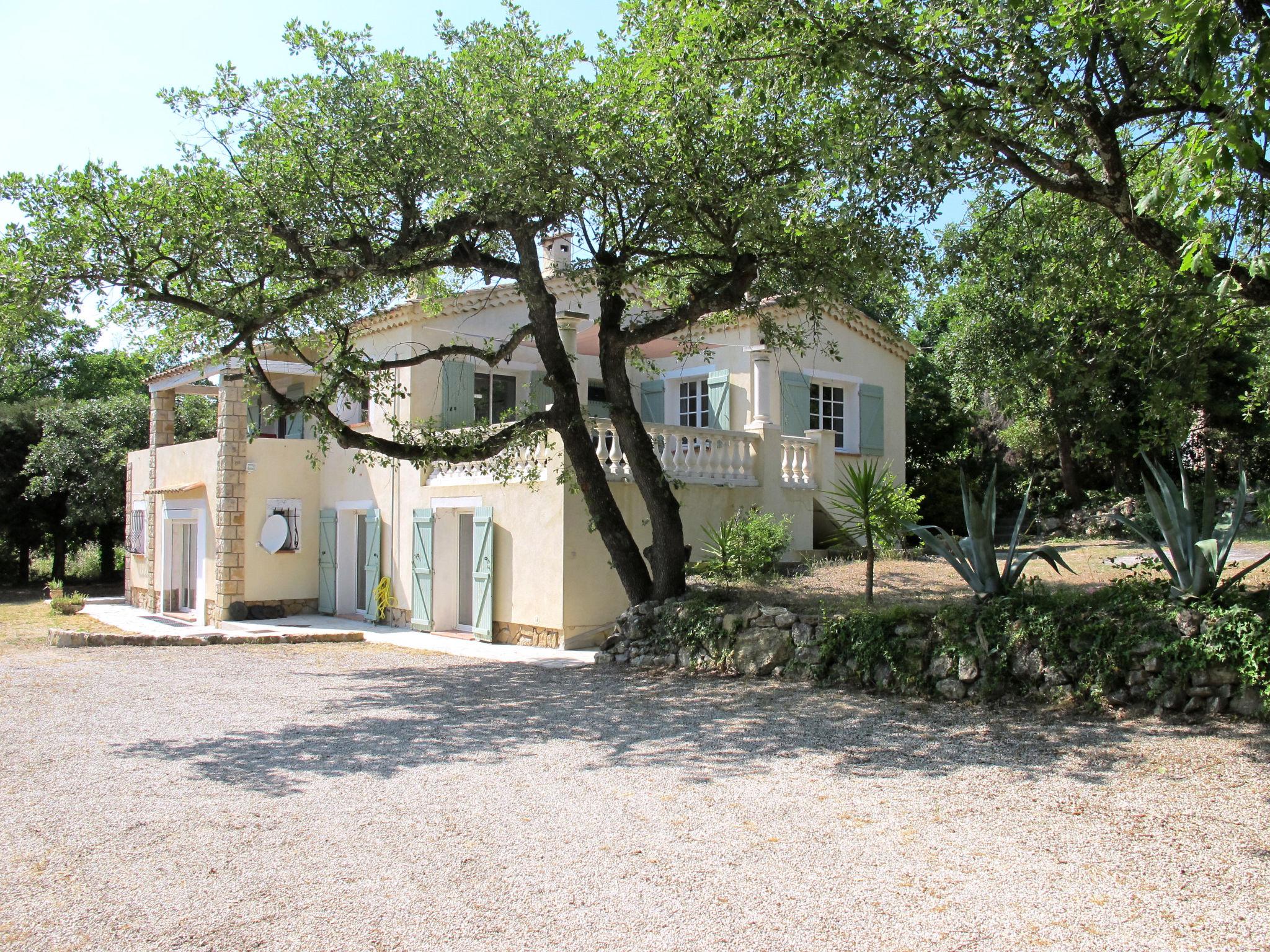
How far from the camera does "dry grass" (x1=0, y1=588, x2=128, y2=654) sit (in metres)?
14.8

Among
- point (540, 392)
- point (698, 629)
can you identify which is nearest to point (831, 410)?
point (540, 392)

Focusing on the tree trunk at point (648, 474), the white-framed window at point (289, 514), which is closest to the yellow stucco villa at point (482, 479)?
the white-framed window at point (289, 514)

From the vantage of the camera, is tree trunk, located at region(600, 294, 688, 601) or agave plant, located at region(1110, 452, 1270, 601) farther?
tree trunk, located at region(600, 294, 688, 601)

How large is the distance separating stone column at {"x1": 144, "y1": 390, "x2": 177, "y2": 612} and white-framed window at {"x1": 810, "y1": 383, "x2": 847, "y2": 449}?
13.2m

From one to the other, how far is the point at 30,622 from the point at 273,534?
192 inches

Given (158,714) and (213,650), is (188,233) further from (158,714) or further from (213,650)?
(213,650)

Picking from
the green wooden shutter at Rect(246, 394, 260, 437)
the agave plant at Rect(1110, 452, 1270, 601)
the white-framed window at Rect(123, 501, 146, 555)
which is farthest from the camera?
the white-framed window at Rect(123, 501, 146, 555)

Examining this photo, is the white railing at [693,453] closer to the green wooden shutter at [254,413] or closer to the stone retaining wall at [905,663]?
A: the stone retaining wall at [905,663]

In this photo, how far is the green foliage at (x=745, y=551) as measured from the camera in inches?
496

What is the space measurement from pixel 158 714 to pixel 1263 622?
853cm

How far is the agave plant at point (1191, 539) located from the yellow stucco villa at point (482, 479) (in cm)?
507

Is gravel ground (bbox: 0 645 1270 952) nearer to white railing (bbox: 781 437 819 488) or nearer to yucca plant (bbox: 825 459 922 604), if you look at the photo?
yucca plant (bbox: 825 459 922 604)

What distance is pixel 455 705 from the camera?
885cm

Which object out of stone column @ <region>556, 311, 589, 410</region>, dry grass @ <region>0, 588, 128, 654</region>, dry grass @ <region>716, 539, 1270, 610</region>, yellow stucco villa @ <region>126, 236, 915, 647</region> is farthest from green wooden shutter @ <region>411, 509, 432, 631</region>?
dry grass @ <region>716, 539, 1270, 610</region>
